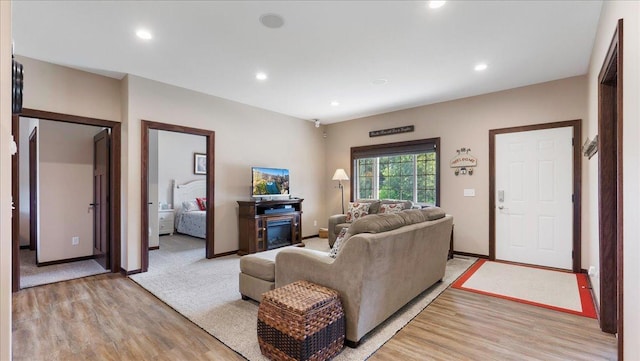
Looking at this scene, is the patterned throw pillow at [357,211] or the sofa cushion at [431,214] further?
the patterned throw pillow at [357,211]

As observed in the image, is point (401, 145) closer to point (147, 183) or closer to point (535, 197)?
point (535, 197)

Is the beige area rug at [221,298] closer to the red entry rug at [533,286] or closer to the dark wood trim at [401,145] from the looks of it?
the red entry rug at [533,286]

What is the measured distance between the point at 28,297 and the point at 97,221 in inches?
63.0

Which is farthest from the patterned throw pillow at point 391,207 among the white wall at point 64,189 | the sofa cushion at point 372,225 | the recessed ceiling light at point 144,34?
the white wall at point 64,189

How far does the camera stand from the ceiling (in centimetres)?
249

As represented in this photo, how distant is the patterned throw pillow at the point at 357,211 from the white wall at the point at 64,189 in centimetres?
423

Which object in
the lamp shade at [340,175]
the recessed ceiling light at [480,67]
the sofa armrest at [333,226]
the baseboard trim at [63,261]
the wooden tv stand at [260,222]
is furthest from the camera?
the lamp shade at [340,175]

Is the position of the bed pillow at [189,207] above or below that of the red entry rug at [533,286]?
above

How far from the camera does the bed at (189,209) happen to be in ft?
21.8

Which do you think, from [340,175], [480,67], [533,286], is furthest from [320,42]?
[533,286]

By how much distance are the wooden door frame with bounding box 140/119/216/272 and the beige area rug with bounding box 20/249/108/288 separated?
2.25 feet

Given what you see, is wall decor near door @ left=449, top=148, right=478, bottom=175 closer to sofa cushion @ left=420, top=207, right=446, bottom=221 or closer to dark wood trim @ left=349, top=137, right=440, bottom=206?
dark wood trim @ left=349, top=137, right=440, bottom=206

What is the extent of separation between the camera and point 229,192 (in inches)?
200

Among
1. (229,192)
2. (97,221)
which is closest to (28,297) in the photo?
(97,221)
